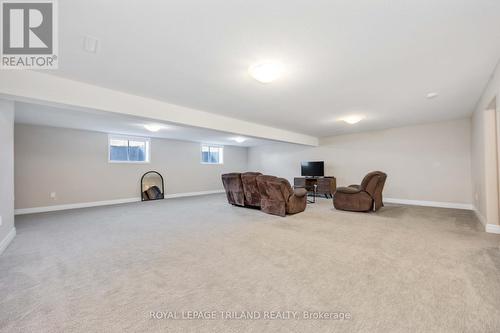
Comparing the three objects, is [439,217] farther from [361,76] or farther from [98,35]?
[98,35]

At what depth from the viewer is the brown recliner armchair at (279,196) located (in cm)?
447

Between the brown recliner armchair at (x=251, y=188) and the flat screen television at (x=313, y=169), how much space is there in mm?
3462

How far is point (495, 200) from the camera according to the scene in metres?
3.26

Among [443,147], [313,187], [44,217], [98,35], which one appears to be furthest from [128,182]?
[443,147]

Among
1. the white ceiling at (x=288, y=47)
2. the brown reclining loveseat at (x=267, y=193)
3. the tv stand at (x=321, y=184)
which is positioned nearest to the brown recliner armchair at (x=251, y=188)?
the brown reclining loveseat at (x=267, y=193)

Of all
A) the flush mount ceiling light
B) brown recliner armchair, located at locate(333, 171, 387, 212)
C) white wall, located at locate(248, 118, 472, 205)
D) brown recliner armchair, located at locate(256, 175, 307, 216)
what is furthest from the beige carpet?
white wall, located at locate(248, 118, 472, 205)

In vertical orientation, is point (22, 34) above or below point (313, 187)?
above

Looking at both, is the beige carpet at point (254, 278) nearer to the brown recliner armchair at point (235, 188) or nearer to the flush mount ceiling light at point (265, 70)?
the brown recliner armchair at point (235, 188)

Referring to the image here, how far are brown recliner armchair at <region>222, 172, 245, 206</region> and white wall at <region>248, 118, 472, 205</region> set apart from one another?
4021 millimetres

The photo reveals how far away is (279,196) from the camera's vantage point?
14.8ft

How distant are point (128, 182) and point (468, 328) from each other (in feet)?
25.4

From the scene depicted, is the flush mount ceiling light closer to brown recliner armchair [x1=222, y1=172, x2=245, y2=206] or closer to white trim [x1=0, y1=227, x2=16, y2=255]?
brown recliner armchair [x1=222, y1=172, x2=245, y2=206]

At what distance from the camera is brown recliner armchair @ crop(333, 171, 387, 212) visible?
4.59 m

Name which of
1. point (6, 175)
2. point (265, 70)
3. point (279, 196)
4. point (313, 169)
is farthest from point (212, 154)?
point (265, 70)
